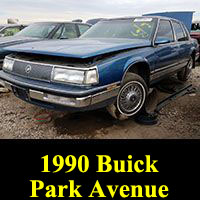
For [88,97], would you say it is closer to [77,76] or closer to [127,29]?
[77,76]

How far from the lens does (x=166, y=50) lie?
132 inches

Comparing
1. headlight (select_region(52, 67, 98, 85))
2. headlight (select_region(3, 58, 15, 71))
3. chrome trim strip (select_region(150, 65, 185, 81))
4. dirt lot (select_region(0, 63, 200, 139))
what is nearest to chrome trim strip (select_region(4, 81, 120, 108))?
headlight (select_region(52, 67, 98, 85))

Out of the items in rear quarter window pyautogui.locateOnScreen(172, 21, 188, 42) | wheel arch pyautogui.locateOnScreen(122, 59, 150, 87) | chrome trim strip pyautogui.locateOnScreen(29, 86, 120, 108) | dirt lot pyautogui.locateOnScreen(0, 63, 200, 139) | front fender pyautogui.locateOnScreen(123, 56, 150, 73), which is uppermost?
rear quarter window pyautogui.locateOnScreen(172, 21, 188, 42)

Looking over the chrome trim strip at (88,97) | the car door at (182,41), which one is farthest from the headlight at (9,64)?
the car door at (182,41)

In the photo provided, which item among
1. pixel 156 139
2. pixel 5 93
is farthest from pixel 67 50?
pixel 5 93

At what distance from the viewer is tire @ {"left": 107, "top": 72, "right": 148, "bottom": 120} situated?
102 inches

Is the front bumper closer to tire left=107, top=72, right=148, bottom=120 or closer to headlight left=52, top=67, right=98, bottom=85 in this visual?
headlight left=52, top=67, right=98, bottom=85

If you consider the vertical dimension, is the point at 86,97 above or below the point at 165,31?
below

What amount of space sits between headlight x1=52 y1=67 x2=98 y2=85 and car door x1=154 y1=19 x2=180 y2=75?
1.39m

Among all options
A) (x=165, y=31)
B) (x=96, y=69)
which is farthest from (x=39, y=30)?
(x=96, y=69)

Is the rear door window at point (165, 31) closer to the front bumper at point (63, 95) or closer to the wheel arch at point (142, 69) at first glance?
the wheel arch at point (142, 69)

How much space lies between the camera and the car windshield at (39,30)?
4.95 metres

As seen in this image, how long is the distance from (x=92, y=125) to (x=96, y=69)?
3.08ft

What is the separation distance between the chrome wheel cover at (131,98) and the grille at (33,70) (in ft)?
3.02
